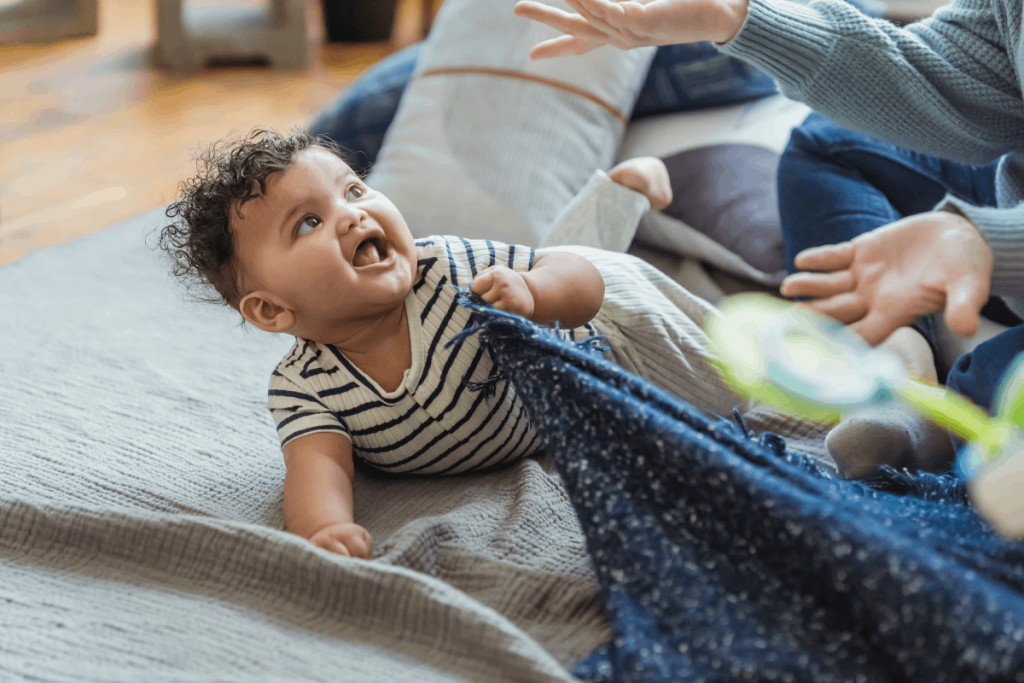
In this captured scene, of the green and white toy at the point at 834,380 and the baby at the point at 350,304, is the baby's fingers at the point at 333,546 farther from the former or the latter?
the green and white toy at the point at 834,380

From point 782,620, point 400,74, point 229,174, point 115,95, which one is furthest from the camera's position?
point 115,95

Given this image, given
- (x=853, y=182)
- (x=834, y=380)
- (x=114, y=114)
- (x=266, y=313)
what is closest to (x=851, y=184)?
(x=853, y=182)

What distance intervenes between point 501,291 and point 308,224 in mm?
163

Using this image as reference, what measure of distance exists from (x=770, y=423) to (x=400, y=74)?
836mm

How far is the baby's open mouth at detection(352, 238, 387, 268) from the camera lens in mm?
681

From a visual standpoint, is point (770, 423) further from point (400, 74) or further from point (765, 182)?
point (400, 74)

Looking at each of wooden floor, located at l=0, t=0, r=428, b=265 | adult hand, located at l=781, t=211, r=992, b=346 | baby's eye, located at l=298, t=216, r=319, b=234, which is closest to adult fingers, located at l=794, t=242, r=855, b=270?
adult hand, located at l=781, t=211, r=992, b=346

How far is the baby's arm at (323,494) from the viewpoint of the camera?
61 centimetres

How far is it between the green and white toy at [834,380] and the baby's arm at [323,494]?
0.36m

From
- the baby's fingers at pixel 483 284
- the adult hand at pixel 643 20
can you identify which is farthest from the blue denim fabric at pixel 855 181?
the baby's fingers at pixel 483 284

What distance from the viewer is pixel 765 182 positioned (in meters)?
1.10

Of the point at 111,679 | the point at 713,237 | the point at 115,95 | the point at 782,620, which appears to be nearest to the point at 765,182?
the point at 713,237

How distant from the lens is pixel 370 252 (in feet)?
2.25

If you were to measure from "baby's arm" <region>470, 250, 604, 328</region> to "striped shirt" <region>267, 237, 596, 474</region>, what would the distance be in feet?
0.12
